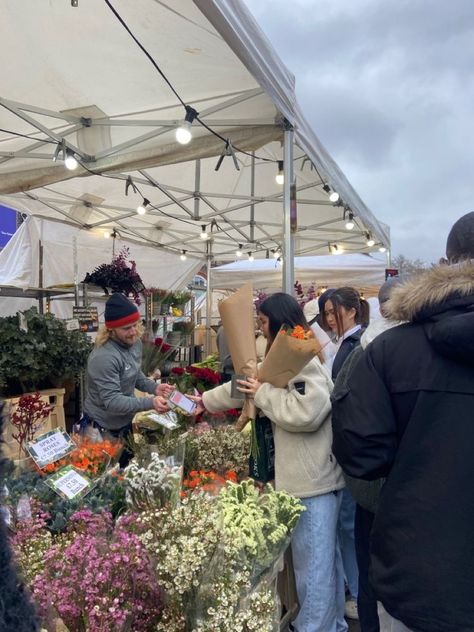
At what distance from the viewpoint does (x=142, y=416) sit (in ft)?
8.87

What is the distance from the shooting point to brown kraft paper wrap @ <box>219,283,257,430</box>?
1.95m

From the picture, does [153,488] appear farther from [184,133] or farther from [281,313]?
[184,133]

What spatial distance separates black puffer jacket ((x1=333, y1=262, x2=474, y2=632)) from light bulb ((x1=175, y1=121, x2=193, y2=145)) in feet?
7.45

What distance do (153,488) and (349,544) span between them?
1565 millimetres

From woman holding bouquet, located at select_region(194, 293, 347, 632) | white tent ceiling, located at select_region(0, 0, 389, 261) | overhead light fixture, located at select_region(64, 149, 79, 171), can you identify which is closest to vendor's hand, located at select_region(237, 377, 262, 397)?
woman holding bouquet, located at select_region(194, 293, 347, 632)

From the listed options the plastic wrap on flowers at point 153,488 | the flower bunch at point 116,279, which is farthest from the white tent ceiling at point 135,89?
the plastic wrap on flowers at point 153,488

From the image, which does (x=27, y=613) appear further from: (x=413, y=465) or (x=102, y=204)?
(x=102, y=204)

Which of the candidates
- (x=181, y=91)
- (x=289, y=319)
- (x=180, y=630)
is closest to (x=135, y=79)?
(x=181, y=91)

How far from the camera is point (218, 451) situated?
88.7 inches

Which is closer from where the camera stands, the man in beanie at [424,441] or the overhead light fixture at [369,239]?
the man in beanie at [424,441]

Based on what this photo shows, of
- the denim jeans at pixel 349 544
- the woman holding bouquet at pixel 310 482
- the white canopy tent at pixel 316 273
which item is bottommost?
the denim jeans at pixel 349 544

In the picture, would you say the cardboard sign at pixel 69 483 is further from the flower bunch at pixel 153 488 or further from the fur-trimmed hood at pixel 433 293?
the fur-trimmed hood at pixel 433 293

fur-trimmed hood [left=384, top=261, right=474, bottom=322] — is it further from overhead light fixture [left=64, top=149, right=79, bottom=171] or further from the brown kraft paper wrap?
overhead light fixture [left=64, top=149, right=79, bottom=171]

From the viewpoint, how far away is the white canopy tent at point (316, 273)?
9.30 m
